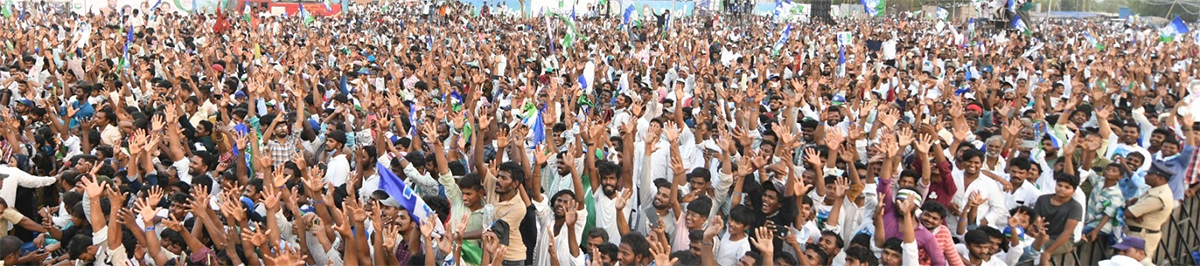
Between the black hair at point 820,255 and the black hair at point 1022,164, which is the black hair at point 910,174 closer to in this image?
the black hair at point 1022,164

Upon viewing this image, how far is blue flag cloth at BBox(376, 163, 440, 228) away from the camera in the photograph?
14.2 feet

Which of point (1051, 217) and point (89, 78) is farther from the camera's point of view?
point (89, 78)

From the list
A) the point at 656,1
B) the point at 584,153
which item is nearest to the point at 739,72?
the point at 584,153

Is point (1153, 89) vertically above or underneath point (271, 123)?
underneath

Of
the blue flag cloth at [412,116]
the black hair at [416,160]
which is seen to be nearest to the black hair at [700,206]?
the black hair at [416,160]

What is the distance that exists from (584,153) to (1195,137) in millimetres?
3672

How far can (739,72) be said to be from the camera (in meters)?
11.2

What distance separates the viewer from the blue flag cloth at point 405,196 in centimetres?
433

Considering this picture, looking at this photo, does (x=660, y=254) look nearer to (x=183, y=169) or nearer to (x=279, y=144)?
(x=183, y=169)

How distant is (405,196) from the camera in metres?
4.45

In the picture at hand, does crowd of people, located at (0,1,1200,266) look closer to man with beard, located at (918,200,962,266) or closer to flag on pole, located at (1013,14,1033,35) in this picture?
man with beard, located at (918,200,962,266)

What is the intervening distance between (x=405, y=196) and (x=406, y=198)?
3cm

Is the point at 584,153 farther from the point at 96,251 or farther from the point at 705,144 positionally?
the point at 96,251

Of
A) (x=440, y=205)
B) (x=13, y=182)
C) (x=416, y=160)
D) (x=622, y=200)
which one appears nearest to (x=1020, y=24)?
(x=416, y=160)
